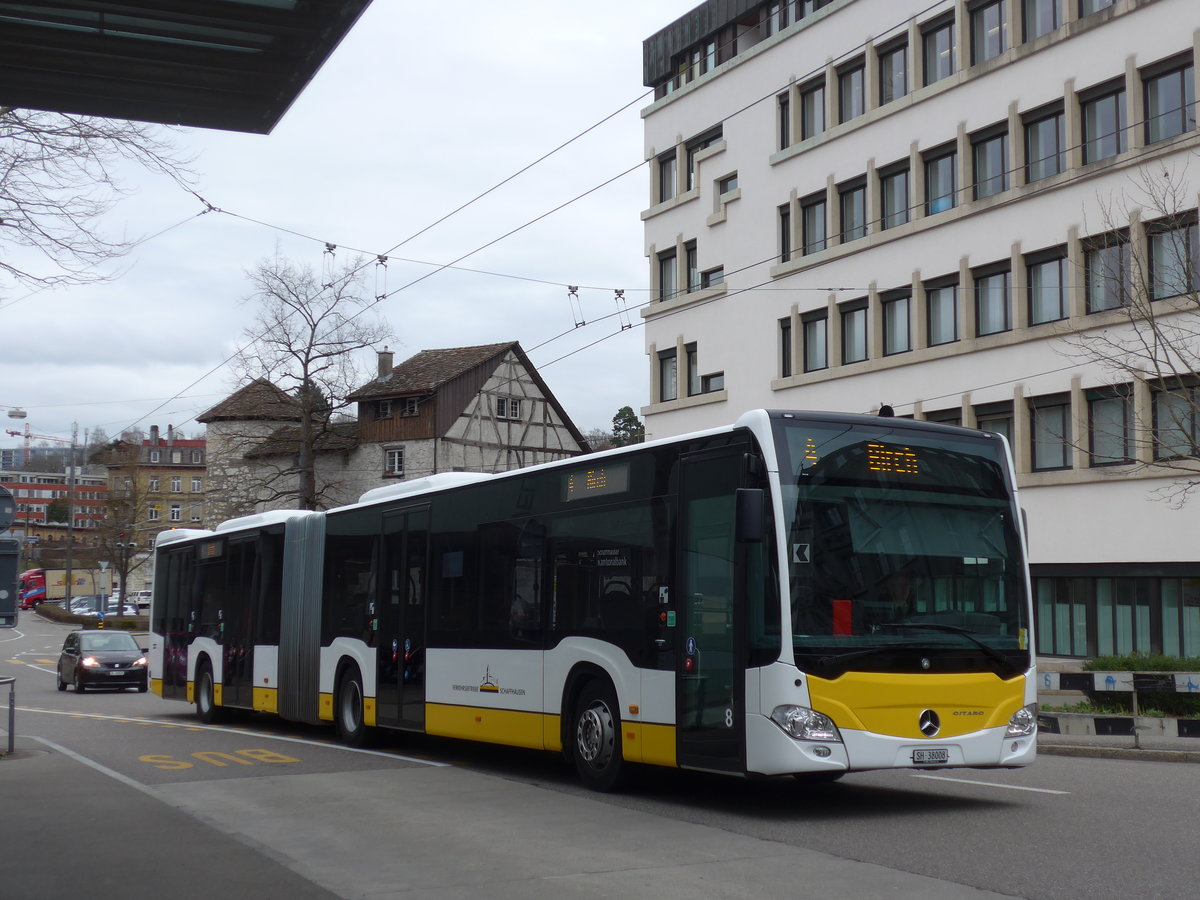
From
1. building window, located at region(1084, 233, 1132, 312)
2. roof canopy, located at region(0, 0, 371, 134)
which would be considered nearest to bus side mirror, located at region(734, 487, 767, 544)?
roof canopy, located at region(0, 0, 371, 134)

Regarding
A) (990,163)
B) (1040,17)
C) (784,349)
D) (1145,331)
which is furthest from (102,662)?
(1040,17)

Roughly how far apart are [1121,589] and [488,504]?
19470mm

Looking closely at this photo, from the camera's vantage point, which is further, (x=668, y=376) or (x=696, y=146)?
(x=668, y=376)

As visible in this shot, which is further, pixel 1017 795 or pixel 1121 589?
pixel 1121 589

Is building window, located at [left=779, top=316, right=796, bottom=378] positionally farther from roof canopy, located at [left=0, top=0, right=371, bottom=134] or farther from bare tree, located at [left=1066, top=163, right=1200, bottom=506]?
roof canopy, located at [left=0, top=0, right=371, bottom=134]

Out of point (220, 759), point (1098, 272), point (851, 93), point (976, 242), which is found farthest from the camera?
point (851, 93)

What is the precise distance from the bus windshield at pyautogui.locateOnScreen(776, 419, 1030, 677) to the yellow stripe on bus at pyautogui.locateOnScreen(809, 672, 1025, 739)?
0.09 meters

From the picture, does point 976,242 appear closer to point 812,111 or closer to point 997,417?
point 997,417

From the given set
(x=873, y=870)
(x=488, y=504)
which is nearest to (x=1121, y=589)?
(x=488, y=504)

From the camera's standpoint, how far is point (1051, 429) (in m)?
31.4

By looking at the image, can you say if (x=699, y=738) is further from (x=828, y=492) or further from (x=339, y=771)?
(x=339, y=771)

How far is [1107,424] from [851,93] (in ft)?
39.8

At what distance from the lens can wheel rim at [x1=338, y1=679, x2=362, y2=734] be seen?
1839 centimetres

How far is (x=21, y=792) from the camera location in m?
13.2
